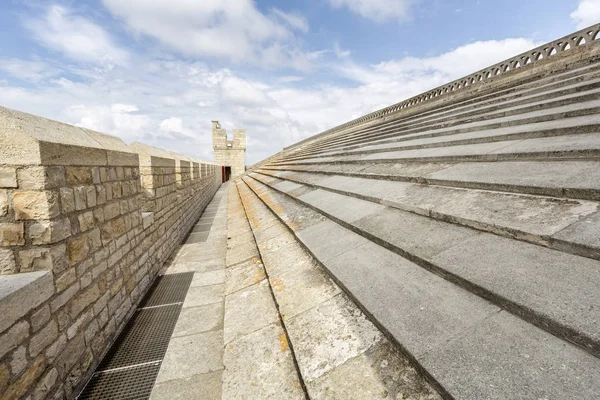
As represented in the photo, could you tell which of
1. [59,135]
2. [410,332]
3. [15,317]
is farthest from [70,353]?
[410,332]

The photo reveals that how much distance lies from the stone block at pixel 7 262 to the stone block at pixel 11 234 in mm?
64

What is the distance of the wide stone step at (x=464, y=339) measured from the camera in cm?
89

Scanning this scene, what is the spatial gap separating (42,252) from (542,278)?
312 cm

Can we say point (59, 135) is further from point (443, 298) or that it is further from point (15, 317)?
point (443, 298)

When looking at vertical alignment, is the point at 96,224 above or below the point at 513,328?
above

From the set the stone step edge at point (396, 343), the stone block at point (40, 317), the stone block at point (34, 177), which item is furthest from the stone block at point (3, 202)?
the stone step edge at point (396, 343)

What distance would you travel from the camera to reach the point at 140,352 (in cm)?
244

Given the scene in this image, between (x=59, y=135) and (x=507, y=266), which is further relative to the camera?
(x=59, y=135)

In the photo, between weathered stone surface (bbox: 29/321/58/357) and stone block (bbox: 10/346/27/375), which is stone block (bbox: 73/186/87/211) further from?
stone block (bbox: 10/346/27/375)

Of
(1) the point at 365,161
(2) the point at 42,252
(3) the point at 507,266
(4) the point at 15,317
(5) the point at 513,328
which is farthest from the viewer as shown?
(1) the point at 365,161

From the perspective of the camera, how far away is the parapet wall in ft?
5.71

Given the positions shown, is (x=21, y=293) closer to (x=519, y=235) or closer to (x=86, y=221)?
(x=86, y=221)

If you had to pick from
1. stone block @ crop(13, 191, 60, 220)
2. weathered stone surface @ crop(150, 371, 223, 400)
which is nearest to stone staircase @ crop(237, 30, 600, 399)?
weathered stone surface @ crop(150, 371, 223, 400)

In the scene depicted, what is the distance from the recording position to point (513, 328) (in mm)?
1100
